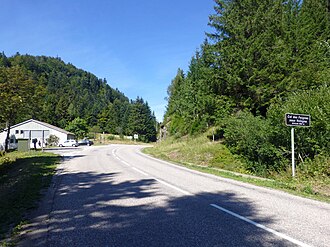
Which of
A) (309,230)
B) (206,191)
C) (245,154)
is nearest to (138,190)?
(206,191)

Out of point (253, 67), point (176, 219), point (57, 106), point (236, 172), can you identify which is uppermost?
point (57, 106)

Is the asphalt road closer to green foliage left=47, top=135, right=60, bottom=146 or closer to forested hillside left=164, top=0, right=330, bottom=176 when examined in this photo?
forested hillside left=164, top=0, right=330, bottom=176

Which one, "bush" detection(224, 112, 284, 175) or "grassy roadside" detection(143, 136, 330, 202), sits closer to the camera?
"grassy roadside" detection(143, 136, 330, 202)

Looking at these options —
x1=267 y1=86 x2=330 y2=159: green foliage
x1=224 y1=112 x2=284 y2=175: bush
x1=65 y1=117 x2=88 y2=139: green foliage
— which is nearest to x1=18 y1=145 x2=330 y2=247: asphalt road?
x1=267 y1=86 x2=330 y2=159: green foliage

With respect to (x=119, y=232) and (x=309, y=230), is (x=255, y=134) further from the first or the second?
(x=119, y=232)

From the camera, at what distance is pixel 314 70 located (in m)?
A: 24.0

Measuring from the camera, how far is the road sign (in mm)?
12380

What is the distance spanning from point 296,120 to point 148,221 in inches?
369

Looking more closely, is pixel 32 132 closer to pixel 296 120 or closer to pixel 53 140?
pixel 53 140

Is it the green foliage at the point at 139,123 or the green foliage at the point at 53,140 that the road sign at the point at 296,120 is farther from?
the green foliage at the point at 139,123

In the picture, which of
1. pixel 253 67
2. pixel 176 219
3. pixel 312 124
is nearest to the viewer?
pixel 176 219

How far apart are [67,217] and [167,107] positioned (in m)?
69.9

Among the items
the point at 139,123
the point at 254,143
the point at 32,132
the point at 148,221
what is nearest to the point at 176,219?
the point at 148,221

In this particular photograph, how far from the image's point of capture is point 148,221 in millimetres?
5711
